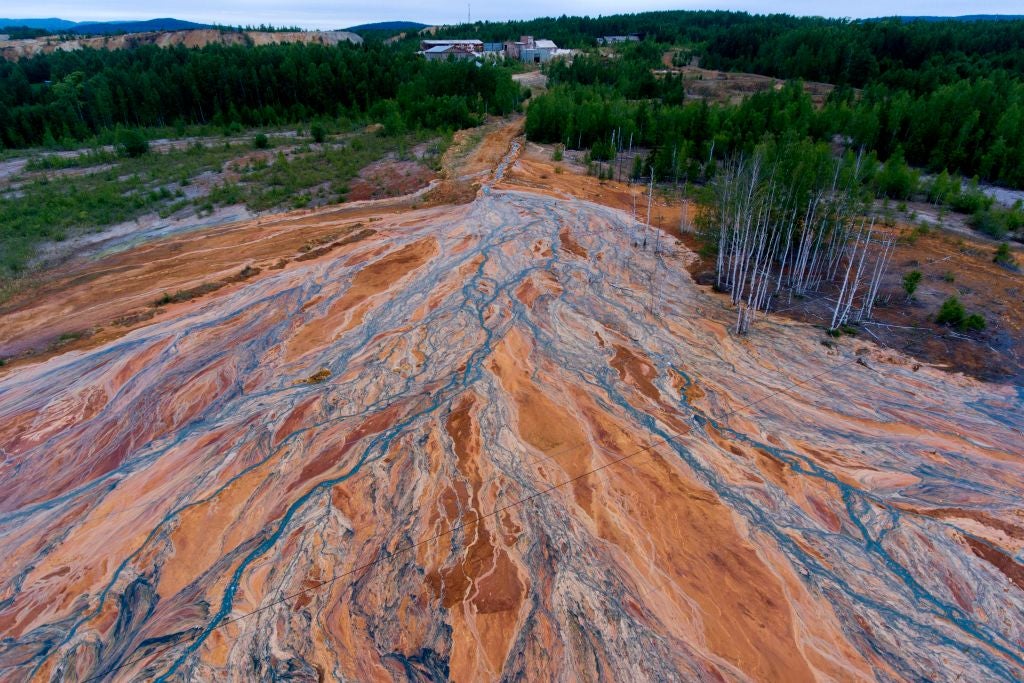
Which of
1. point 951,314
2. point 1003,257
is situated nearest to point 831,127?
point 1003,257

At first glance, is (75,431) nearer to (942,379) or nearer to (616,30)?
(942,379)

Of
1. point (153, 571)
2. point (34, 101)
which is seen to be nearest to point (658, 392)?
point (153, 571)

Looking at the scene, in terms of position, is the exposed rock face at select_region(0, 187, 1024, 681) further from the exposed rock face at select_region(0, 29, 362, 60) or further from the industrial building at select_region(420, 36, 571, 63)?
the exposed rock face at select_region(0, 29, 362, 60)

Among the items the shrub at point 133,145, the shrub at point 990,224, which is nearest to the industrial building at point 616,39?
the shrub at point 133,145

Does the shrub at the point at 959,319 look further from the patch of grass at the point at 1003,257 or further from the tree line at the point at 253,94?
the tree line at the point at 253,94

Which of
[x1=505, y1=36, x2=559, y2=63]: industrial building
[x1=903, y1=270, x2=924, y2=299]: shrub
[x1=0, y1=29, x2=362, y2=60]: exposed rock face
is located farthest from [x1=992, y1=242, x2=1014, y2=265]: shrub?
[x1=0, y1=29, x2=362, y2=60]: exposed rock face

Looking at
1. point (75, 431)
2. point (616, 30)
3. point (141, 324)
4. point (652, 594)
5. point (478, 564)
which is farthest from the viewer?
point (616, 30)
